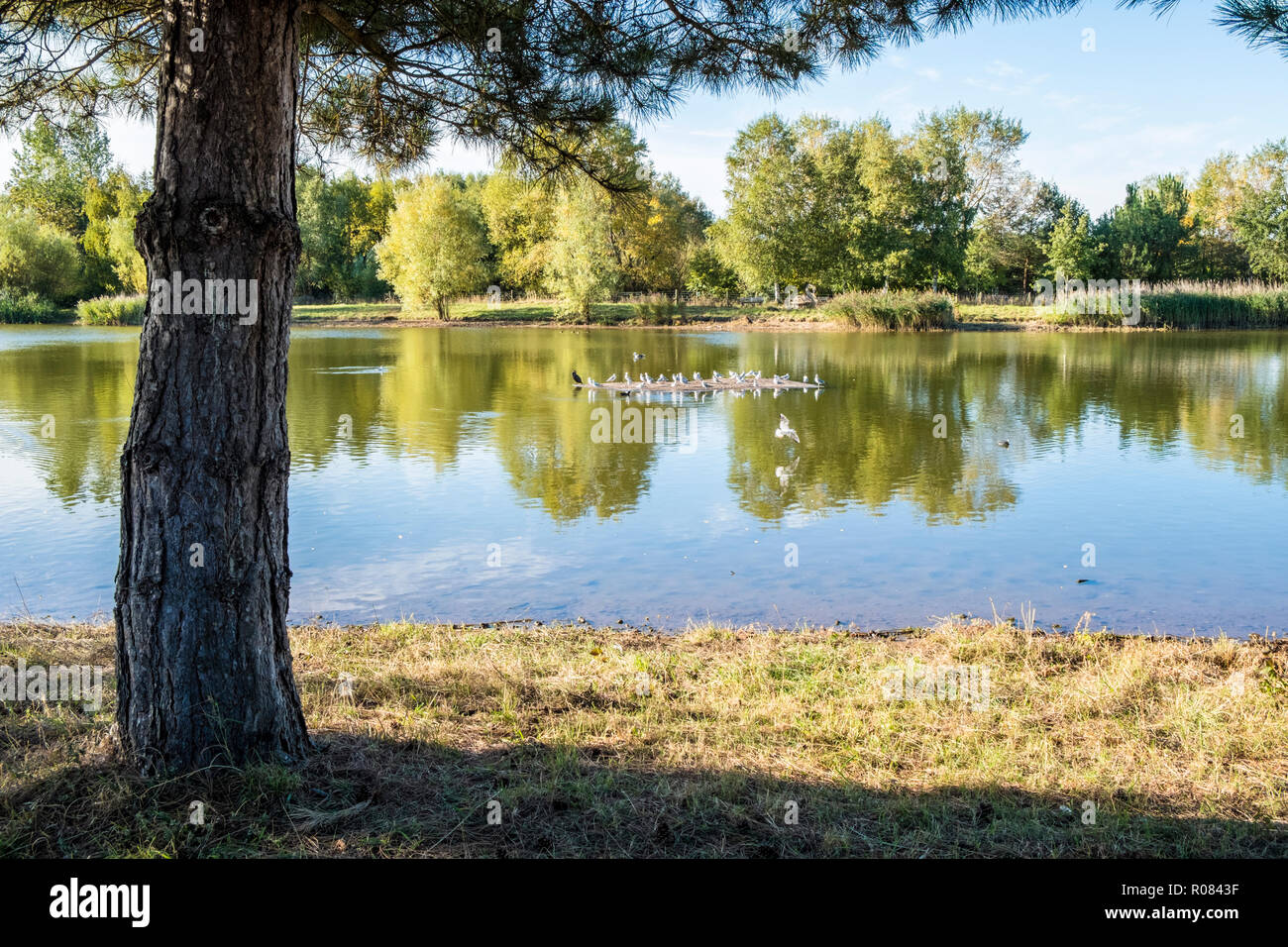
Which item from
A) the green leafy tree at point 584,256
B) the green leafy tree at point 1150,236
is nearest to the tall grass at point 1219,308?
the green leafy tree at point 1150,236

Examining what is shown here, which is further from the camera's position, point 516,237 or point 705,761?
point 516,237

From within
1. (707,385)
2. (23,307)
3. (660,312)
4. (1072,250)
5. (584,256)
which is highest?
(1072,250)

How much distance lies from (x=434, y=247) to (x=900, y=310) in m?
25.8

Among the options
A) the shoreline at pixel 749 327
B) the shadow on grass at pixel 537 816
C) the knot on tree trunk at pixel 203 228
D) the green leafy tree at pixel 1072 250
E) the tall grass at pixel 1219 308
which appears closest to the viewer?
the shadow on grass at pixel 537 816

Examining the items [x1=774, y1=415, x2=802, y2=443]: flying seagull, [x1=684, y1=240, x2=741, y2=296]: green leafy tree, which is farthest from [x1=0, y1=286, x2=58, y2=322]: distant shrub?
[x1=774, y1=415, x2=802, y2=443]: flying seagull

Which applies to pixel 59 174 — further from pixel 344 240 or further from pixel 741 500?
pixel 344 240

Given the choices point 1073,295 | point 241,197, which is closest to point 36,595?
point 241,197

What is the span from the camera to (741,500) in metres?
11.3

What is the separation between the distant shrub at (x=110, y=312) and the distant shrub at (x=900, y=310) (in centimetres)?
3868

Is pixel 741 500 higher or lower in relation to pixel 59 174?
lower

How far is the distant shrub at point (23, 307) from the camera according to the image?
51.4m

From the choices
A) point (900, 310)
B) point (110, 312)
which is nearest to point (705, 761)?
point (900, 310)

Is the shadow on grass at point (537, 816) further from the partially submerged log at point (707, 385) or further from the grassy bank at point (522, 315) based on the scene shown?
the grassy bank at point (522, 315)

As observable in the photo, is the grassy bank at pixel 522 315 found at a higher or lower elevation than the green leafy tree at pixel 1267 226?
lower
